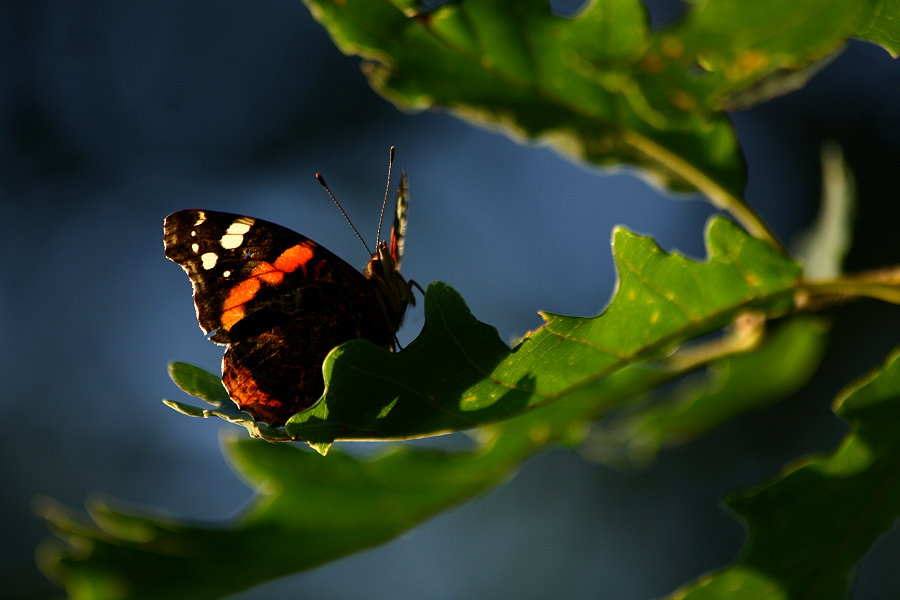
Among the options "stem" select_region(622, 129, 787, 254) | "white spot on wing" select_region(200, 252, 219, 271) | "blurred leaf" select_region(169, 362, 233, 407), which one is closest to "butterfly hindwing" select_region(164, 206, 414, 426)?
"white spot on wing" select_region(200, 252, 219, 271)

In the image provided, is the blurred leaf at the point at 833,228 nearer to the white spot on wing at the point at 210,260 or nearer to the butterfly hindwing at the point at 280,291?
the butterfly hindwing at the point at 280,291

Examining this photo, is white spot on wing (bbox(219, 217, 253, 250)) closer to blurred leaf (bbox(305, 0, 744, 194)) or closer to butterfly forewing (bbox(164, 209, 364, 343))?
butterfly forewing (bbox(164, 209, 364, 343))

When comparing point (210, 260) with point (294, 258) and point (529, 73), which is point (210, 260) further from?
point (529, 73)

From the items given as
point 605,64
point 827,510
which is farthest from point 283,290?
point 827,510

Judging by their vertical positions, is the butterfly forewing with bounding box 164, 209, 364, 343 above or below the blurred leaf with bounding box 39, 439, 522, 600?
above

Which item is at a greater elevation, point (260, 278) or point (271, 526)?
point (260, 278)

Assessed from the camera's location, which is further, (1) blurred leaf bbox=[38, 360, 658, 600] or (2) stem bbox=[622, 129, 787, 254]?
(2) stem bbox=[622, 129, 787, 254]
